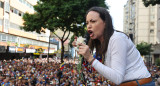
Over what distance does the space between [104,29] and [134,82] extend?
1.91ft

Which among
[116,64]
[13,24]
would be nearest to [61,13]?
[116,64]

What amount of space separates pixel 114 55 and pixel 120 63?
89 millimetres

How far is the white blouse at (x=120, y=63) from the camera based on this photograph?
192cm

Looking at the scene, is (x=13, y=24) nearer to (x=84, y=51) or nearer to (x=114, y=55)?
(x=84, y=51)

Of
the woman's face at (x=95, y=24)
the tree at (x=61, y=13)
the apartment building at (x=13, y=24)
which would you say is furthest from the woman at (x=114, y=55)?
the apartment building at (x=13, y=24)

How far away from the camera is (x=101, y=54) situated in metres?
2.29

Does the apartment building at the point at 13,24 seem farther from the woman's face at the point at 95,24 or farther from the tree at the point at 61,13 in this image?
the woman's face at the point at 95,24

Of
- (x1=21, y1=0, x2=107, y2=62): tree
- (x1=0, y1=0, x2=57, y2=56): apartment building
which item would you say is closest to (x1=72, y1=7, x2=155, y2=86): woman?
(x1=21, y1=0, x2=107, y2=62): tree

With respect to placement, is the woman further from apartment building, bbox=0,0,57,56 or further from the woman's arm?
apartment building, bbox=0,0,57,56

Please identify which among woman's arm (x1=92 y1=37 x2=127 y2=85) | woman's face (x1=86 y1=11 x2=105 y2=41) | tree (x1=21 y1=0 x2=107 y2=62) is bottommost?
woman's arm (x1=92 y1=37 x2=127 y2=85)

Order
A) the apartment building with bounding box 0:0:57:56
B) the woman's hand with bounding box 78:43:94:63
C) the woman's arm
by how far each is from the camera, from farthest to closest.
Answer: the apartment building with bounding box 0:0:57:56 → the woman's hand with bounding box 78:43:94:63 → the woman's arm

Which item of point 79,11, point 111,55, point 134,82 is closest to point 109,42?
point 111,55

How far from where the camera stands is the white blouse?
192 centimetres

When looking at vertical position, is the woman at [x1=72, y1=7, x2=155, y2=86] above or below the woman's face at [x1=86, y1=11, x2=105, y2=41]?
below
